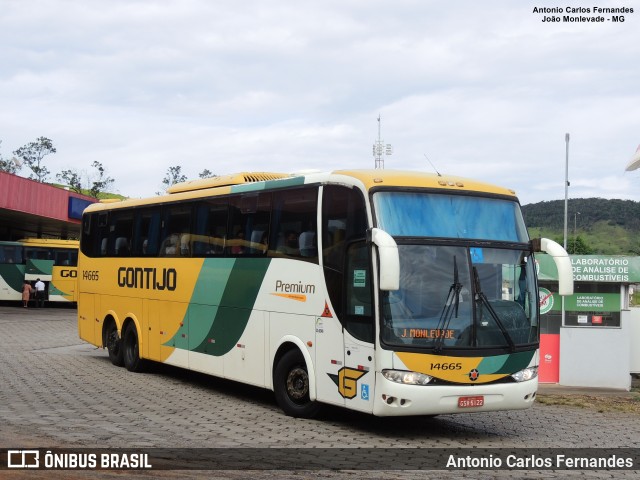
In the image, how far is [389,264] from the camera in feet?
34.0

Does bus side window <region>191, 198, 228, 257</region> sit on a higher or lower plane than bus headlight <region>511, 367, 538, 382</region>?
higher

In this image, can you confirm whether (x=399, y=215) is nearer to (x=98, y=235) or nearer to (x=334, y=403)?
(x=334, y=403)

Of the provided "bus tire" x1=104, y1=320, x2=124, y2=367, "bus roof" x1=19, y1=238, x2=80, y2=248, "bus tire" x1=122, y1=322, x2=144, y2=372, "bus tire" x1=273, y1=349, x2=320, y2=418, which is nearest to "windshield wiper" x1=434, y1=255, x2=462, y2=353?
"bus tire" x1=273, y1=349, x2=320, y2=418

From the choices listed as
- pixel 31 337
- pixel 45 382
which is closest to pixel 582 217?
pixel 31 337

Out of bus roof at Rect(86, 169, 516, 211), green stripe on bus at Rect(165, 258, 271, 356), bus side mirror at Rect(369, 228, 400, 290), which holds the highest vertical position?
bus roof at Rect(86, 169, 516, 211)

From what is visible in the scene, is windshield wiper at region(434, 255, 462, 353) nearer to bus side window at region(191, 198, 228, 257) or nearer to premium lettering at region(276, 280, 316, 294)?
premium lettering at region(276, 280, 316, 294)

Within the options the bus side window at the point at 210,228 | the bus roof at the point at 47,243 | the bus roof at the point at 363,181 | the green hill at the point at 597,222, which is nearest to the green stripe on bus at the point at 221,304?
the bus side window at the point at 210,228

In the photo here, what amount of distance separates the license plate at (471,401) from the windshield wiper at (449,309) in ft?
2.23

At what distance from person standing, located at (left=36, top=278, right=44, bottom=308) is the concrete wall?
3442cm

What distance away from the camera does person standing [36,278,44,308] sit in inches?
1883

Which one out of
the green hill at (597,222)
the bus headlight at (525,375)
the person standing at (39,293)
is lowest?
the person standing at (39,293)

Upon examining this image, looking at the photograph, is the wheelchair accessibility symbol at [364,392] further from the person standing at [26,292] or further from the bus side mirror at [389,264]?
the person standing at [26,292]

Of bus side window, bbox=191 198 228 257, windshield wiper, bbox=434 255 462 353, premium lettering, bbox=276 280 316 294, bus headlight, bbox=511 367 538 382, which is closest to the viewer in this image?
windshield wiper, bbox=434 255 462 353

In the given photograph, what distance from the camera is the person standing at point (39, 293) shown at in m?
47.8
